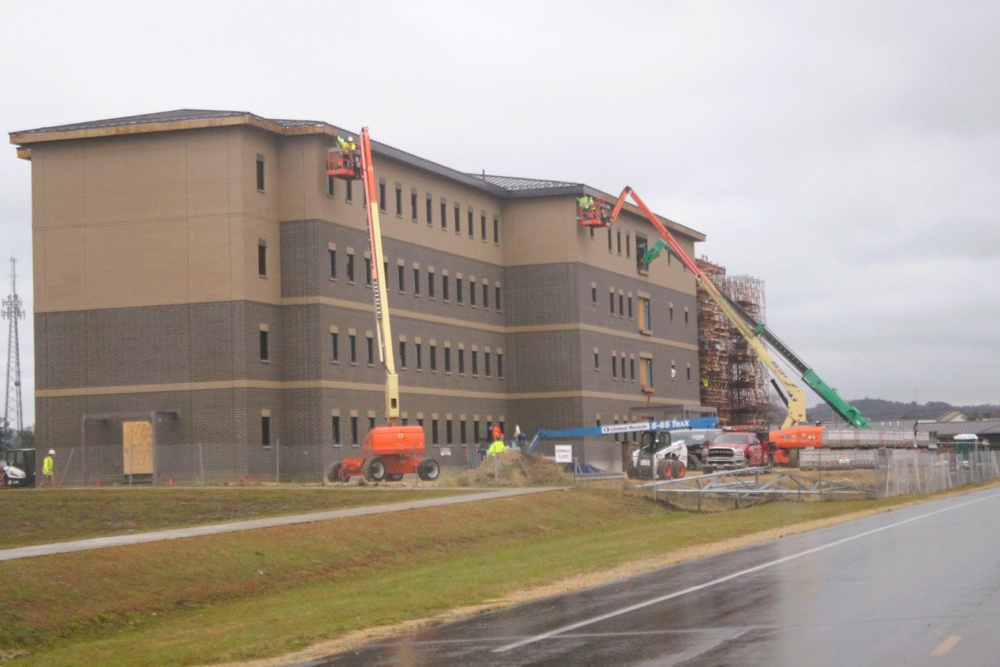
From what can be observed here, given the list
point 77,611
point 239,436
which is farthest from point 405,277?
point 77,611

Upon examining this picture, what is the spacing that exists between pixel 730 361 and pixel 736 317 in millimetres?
25062

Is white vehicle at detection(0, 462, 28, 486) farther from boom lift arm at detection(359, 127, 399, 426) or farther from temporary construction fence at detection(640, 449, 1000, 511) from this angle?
temporary construction fence at detection(640, 449, 1000, 511)

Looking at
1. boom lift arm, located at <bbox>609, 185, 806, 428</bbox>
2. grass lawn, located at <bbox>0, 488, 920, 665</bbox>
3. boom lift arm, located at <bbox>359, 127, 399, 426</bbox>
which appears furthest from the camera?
boom lift arm, located at <bbox>609, 185, 806, 428</bbox>

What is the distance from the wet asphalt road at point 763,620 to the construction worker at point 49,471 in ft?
147

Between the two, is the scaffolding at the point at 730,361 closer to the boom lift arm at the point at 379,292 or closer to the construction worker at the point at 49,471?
the boom lift arm at the point at 379,292

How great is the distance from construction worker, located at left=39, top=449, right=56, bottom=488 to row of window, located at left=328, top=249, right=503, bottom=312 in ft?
50.7

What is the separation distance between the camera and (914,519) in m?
34.9

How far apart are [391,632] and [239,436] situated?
149 feet

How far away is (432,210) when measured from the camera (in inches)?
3029

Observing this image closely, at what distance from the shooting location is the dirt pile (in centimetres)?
5644

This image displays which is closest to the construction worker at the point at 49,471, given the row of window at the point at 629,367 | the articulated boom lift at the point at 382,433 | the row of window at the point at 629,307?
the articulated boom lift at the point at 382,433

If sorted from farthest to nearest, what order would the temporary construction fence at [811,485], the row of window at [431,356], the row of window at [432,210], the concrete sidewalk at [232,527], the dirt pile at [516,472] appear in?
the row of window at [432,210]
the row of window at [431,356]
the dirt pile at [516,472]
the temporary construction fence at [811,485]
the concrete sidewalk at [232,527]

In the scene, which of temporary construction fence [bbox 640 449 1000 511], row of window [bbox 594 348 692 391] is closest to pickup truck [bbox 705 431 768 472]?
temporary construction fence [bbox 640 449 1000 511]

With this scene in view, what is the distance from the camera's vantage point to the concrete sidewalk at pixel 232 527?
89.9 ft
